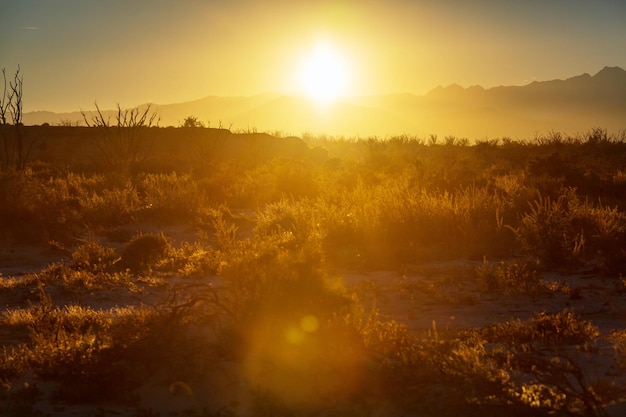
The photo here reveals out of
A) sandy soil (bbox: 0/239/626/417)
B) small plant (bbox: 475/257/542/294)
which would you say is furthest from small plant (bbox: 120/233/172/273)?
small plant (bbox: 475/257/542/294)

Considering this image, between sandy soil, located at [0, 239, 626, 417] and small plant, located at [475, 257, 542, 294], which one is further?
small plant, located at [475, 257, 542, 294]

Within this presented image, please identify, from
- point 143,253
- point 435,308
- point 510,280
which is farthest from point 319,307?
point 143,253

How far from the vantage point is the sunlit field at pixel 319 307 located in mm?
6062

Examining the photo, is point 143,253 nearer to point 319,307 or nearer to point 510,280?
point 510,280

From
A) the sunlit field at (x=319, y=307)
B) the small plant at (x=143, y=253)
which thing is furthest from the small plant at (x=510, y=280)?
the small plant at (x=143, y=253)

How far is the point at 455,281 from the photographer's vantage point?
11.1 m

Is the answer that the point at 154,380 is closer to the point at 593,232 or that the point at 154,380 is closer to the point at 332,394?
the point at 332,394

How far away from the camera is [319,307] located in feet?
23.7

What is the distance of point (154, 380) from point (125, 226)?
1205 centimetres

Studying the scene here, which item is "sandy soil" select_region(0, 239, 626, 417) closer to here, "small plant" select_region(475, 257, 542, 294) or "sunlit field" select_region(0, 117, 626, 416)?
"sunlit field" select_region(0, 117, 626, 416)

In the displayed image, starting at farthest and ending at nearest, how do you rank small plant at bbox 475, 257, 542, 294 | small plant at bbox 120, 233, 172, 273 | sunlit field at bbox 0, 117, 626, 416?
1. small plant at bbox 120, 233, 172, 273
2. small plant at bbox 475, 257, 542, 294
3. sunlit field at bbox 0, 117, 626, 416

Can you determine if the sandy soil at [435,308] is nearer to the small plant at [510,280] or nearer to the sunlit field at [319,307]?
the sunlit field at [319,307]

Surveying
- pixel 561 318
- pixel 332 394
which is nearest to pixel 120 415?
pixel 332 394

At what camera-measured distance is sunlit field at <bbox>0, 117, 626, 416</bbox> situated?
19.9 feet
